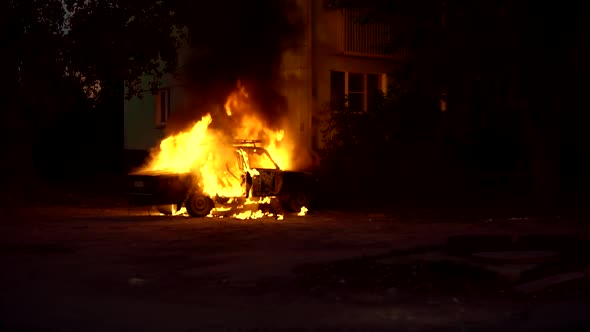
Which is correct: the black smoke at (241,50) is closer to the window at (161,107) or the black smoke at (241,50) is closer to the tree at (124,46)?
the tree at (124,46)

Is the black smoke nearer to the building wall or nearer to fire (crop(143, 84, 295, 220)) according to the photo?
fire (crop(143, 84, 295, 220))

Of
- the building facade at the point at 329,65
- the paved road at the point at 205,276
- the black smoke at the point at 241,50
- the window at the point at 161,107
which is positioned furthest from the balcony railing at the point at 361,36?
the paved road at the point at 205,276

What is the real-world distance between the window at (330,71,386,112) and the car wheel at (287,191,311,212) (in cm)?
610


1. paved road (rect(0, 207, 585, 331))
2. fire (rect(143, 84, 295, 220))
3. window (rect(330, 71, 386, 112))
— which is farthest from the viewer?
window (rect(330, 71, 386, 112))

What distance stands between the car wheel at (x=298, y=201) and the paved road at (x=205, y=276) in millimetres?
2043

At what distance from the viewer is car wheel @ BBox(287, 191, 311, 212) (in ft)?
66.2

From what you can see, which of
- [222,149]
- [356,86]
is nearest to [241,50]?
[356,86]

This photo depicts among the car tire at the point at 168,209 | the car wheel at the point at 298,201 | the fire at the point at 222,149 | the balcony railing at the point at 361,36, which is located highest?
the balcony railing at the point at 361,36

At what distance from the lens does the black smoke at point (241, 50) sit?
24.3 metres

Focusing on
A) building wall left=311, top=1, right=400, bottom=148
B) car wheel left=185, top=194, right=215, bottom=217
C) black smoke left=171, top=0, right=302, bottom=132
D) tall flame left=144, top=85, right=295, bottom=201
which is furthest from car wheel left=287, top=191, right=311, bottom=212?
building wall left=311, top=1, right=400, bottom=148

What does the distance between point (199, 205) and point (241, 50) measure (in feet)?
22.5

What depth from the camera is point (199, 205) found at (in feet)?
63.1

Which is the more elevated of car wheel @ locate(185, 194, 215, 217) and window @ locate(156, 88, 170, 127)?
window @ locate(156, 88, 170, 127)

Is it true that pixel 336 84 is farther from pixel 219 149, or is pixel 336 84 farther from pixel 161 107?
pixel 161 107
